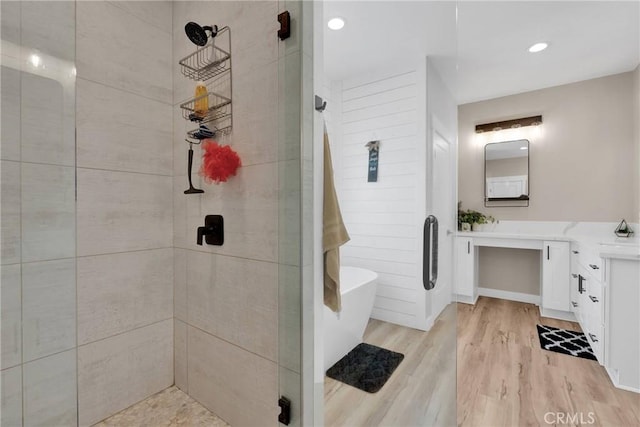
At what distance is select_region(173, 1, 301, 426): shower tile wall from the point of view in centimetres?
92

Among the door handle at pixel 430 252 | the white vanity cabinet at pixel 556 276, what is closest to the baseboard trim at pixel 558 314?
the white vanity cabinet at pixel 556 276

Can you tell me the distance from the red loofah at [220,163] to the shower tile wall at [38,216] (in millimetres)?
507

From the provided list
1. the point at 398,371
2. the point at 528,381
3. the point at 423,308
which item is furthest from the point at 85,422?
the point at 528,381

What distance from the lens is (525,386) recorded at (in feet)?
5.85

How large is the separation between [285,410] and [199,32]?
1.40m

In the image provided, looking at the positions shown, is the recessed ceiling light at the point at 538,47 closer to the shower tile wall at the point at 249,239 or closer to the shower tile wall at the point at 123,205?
the shower tile wall at the point at 249,239

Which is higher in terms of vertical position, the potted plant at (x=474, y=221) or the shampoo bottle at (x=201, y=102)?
the shampoo bottle at (x=201, y=102)

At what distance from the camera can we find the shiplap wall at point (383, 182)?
1052 mm

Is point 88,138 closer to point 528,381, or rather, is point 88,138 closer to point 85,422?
point 85,422

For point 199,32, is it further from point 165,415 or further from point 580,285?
point 580,285

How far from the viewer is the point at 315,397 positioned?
3.17ft

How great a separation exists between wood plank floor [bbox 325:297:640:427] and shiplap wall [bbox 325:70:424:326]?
215mm

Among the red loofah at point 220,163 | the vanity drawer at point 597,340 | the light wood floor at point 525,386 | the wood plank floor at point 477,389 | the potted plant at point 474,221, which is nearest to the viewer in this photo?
the red loofah at point 220,163

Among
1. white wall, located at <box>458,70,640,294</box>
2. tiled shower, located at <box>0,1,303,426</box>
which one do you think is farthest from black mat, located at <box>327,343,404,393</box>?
white wall, located at <box>458,70,640,294</box>
